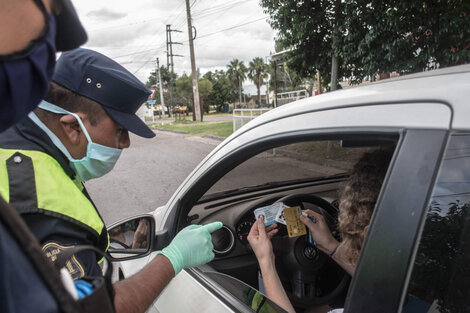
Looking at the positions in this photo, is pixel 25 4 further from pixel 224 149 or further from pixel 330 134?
pixel 224 149

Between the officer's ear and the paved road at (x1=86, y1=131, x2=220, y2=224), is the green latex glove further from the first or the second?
the paved road at (x1=86, y1=131, x2=220, y2=224)

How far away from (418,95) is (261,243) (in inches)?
42.5

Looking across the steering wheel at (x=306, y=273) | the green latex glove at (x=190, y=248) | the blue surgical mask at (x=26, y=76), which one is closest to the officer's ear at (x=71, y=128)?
the green latex glove at (x=190, y=248)

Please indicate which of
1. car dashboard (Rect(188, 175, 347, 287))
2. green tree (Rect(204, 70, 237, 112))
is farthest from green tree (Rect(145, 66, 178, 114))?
car dashboard (Rect(188, 175, 347, 287))

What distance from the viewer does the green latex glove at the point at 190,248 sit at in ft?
4.27

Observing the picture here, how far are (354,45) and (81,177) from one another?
19.9ft

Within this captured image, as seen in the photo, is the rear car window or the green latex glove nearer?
the rear car window

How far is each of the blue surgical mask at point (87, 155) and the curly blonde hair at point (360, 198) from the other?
1112 millimetres

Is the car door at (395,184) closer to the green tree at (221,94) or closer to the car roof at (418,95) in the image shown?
the car roof at (418,95)

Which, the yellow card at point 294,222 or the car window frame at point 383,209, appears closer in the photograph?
A: the car window frame at point 383,209

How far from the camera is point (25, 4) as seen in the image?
513 mm

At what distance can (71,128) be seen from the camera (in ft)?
4.65

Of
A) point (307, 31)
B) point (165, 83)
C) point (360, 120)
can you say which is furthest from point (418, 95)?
point (165, 83)

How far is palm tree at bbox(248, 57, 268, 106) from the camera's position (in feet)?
260
